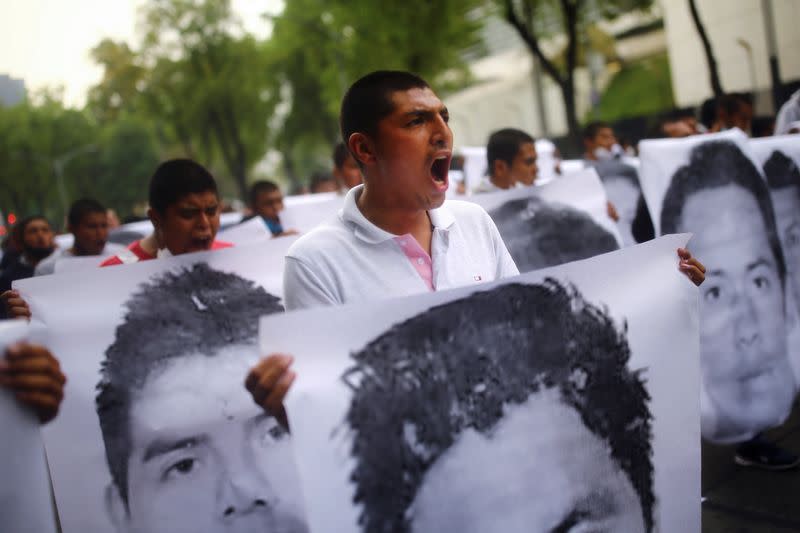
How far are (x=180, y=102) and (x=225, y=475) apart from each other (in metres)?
34.0

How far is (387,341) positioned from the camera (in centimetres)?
208

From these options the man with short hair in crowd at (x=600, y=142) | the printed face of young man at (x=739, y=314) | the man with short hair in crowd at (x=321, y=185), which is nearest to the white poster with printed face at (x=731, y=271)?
the printed face of young man at (x=739, y=314)

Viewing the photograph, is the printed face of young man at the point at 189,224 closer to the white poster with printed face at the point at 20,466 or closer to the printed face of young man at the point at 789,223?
the white poster with printed face at the point at 20,466

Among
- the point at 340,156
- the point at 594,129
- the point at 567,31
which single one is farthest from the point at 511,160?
the point at 567,31

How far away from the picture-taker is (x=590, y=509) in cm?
219

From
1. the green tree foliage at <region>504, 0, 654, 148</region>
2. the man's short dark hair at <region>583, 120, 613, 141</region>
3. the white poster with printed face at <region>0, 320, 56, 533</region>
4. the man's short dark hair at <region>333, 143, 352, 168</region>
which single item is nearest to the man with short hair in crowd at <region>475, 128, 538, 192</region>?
the man's short dark hair at <region>333, 143, 352, 168</region>

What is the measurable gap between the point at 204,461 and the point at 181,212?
40.5 inches

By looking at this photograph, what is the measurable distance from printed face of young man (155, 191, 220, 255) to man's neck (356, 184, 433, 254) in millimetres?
1173

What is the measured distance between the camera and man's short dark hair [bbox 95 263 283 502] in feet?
9.34

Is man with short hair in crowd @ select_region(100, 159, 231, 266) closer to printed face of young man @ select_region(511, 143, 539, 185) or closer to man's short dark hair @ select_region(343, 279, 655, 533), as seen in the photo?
man's short dark hair @ select_region(343, 279, 655, 533)

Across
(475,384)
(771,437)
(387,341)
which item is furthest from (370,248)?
(771,437)

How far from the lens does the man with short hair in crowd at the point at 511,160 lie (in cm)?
493

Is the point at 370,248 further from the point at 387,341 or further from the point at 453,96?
the point at 453,96

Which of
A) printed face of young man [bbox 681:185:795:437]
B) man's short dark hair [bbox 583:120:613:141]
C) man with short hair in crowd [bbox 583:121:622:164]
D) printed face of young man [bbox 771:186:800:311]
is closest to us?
printed face of young man [bbox 681:185:795:437]
